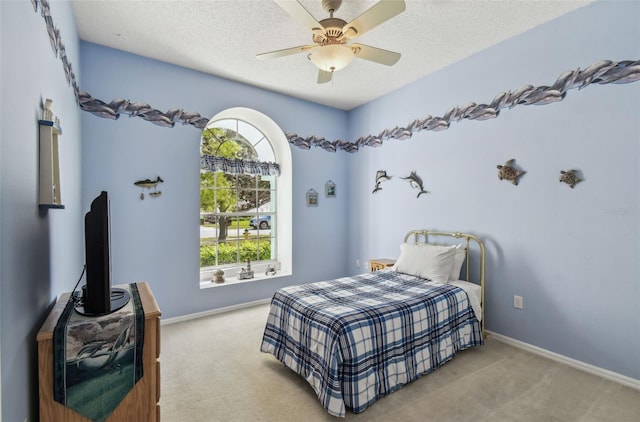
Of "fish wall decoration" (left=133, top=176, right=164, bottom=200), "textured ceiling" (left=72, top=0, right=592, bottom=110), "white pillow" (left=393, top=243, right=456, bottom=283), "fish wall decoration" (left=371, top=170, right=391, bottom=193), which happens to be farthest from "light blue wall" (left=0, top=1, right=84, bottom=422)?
"fish wall decoration" (left=371, top=170, right=391, bottom=193)

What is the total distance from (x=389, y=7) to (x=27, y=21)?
1808mm

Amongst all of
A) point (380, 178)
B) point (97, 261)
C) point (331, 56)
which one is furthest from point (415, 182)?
point (97, 261)

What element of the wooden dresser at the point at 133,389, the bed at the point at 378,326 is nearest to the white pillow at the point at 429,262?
the bed at the point at 378,326


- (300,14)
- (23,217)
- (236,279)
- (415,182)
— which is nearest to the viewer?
(23,217)

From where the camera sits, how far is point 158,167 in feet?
11.2

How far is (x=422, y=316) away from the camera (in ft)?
7.82

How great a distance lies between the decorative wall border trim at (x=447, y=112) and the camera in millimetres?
2262

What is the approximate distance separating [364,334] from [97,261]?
1.57 m

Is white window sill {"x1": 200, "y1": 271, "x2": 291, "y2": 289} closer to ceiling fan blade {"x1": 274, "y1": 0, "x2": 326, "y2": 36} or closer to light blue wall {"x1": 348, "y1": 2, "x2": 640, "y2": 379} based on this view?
light blue wall {"x1": 348, "y1": 2, "x2": 640, "y2": 379}

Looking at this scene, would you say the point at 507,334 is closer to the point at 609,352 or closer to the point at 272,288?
the point at 609,352

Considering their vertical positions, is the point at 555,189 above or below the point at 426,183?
below

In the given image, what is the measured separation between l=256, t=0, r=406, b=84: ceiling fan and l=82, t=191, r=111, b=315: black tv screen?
160cm

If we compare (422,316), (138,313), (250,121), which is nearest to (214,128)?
(250,121)

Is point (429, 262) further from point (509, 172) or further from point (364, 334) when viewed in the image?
point (364, 334)
